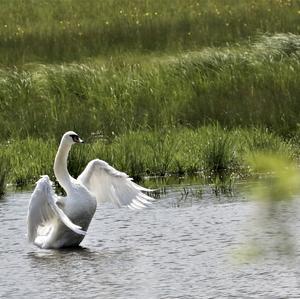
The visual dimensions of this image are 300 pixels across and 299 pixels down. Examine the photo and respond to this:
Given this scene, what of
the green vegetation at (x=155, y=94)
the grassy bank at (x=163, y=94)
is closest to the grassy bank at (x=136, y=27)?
the green vegetation at (x=155, y=94)

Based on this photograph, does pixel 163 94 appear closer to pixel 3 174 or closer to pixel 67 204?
pixel 3 174

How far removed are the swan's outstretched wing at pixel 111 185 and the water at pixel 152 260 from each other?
295mm

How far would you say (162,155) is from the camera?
15469 millimetres

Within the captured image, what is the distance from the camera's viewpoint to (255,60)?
19969mm

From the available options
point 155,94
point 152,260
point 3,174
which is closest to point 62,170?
point 152,260

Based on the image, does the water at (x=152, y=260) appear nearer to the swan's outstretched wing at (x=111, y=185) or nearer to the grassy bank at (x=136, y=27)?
the swan's outstretched wing at (x=111, y=185)

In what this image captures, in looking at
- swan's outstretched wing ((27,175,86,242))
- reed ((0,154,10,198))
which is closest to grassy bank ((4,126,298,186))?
reed ((0,154,10,198))

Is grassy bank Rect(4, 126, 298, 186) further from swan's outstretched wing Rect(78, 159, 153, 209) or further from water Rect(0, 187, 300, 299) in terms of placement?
swan's outstretched wing Rect(78, 159, 153, 209)

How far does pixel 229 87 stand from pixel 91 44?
899 centimetres

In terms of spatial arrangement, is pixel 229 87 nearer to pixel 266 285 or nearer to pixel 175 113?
pixel 175 113

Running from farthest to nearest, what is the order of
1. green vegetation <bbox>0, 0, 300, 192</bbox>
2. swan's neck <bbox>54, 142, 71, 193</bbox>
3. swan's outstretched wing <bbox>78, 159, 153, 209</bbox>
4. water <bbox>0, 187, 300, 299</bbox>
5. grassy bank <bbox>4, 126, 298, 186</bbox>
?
green vegetation <bbox>0, 0, 300, 192</bbox>, grassy bank <bbox>4, 126, 298, 186</bbox>, swan's outstretched wing <bbox>78, 159, 153, 209</bbox>, swan's neck <bbox>54, 142, 71, 193</bbox>, water <bbox>0, 187, 300, 299</bbox>

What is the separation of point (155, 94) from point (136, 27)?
31.6ft

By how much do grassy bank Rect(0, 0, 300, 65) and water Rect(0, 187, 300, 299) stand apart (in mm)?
12009

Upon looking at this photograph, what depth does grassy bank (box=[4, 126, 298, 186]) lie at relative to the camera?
15234mm
